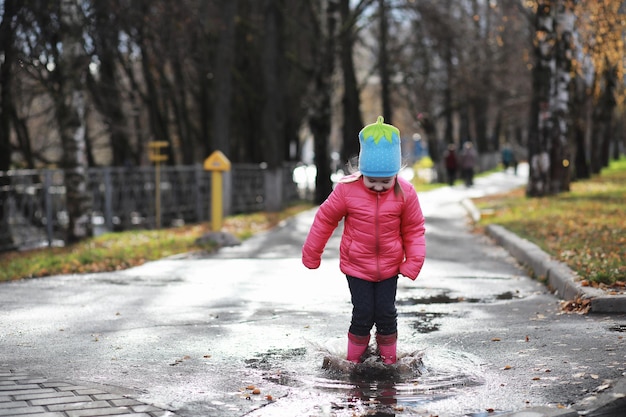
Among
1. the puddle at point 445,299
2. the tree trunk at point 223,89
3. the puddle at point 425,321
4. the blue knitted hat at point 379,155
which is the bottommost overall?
the puddle at point 445,299

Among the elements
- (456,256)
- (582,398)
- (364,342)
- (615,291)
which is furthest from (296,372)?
(456,256)

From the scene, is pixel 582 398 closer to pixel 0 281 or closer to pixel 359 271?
pixel 359 271

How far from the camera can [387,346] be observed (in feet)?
21.6

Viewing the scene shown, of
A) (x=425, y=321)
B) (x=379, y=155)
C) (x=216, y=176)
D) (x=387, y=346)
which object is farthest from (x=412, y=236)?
(x=216, y=176)

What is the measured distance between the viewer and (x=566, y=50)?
81.3 feet

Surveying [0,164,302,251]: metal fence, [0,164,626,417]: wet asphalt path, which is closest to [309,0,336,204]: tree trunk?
[0,164,302,251]: metal fence

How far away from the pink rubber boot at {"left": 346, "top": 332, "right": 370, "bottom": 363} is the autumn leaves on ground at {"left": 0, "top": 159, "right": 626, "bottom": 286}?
3.51m

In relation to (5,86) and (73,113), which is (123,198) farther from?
(73,113)

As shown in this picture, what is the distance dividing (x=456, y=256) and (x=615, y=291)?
568cm

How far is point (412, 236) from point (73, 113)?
12.9 metres

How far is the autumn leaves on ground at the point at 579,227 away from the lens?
10.3 meters

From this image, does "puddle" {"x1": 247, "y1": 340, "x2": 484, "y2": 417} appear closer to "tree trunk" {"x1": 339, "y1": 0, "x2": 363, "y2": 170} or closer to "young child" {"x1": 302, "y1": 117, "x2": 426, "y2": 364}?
"young child" {"x1": 302, "y1": 117, "x2": 426, "y2": 364}

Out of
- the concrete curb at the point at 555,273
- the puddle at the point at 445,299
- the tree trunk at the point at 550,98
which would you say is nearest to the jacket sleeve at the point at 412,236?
the concrete curb at the point at 555,273

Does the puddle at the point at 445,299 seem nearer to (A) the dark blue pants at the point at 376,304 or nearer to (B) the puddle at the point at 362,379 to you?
(B) the puddle at the point at 362,379
